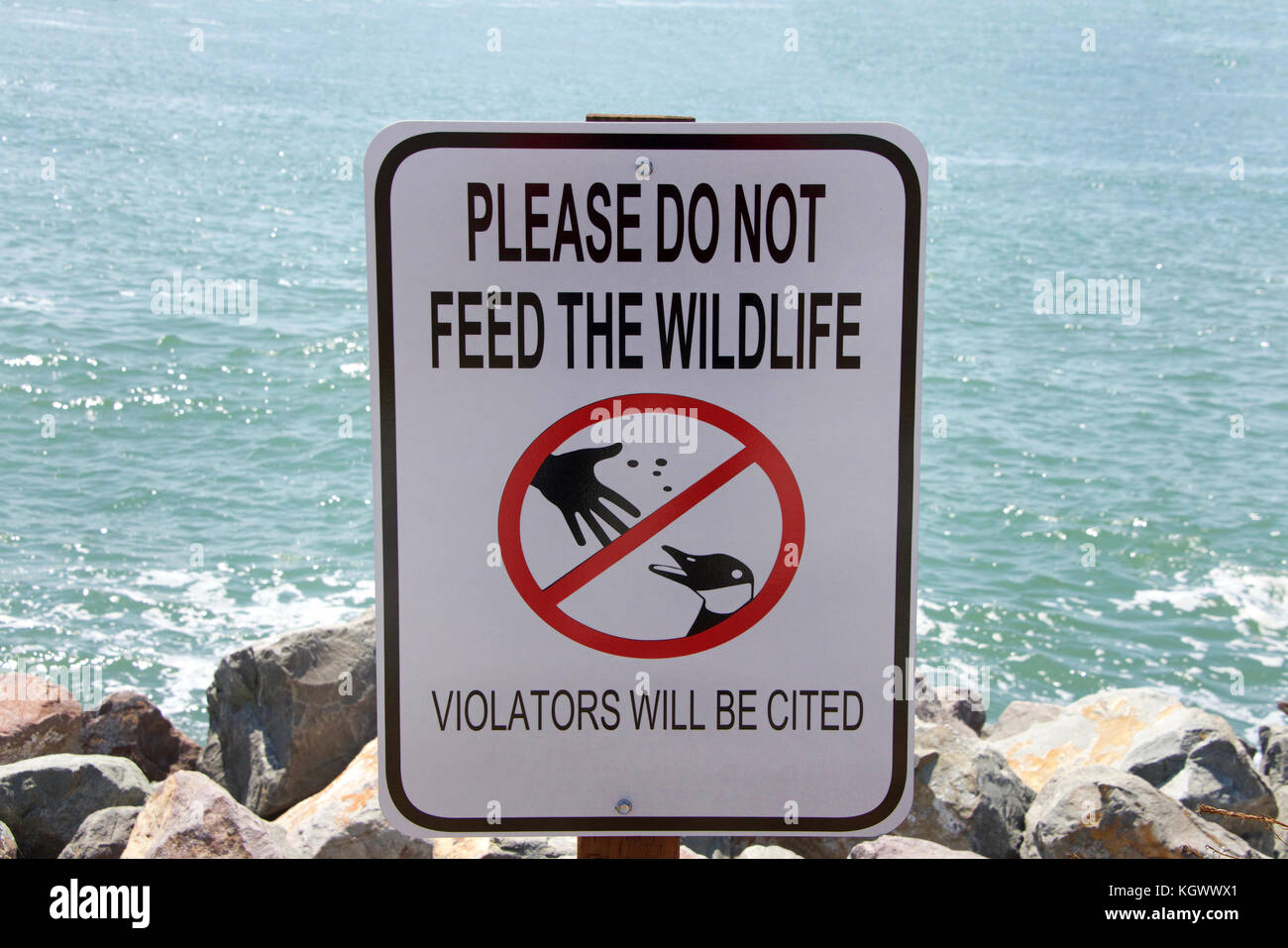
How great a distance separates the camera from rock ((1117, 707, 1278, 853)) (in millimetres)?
5177

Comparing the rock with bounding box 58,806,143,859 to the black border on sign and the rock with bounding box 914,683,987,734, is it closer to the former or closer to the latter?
the black border on sign

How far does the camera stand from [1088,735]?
6.36 m

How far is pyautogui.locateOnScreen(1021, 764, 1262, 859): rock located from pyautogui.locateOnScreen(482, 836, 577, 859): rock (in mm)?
1735

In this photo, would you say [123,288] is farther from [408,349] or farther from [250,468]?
[408,349]

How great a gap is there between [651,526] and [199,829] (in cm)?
260

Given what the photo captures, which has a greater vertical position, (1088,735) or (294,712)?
(294,712)

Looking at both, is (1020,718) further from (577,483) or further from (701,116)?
(701,116)

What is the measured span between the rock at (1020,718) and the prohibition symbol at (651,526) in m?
6.01

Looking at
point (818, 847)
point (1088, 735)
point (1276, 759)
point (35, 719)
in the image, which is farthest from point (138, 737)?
point (1276, 759)

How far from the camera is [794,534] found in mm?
1753

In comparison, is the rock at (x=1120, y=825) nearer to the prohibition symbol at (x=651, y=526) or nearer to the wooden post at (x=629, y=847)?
the wooden post at (x=629, y=847)

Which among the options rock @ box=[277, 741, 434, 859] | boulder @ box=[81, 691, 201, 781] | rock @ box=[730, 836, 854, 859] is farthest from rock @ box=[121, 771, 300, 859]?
boulder @ box=[81, 691, 201, 781]

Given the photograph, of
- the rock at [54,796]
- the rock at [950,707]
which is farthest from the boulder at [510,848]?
the rock at [950,707]

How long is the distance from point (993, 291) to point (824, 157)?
21.6 meters
